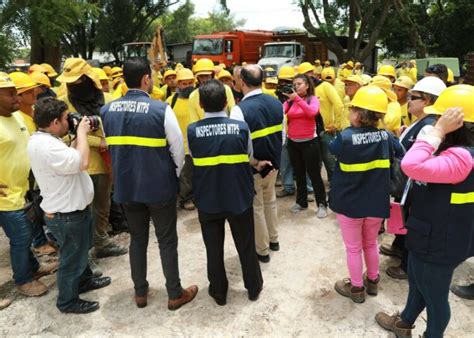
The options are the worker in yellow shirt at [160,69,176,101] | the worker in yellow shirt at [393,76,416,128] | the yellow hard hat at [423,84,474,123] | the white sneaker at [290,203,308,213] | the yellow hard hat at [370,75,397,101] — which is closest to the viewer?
the yellow hard hat at [423,84,474,123]

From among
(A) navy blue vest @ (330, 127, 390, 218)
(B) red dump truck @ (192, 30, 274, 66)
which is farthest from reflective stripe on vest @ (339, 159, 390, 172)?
(B) red dump truck @ (192, 30, 274, 66)

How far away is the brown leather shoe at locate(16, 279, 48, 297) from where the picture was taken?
3.30 m

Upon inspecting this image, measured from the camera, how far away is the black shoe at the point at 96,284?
11.1ft

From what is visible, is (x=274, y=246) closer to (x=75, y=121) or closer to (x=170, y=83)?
(x=75, y=121)

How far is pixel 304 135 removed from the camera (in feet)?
15.5

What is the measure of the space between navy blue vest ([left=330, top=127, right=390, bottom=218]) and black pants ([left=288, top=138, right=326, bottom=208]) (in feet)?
6.14

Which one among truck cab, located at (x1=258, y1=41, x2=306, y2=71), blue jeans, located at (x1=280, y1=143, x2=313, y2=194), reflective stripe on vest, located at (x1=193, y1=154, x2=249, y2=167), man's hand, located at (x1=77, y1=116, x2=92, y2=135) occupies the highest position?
truck cab, located at (x1=258, y1=41, x2=306, y2=71)

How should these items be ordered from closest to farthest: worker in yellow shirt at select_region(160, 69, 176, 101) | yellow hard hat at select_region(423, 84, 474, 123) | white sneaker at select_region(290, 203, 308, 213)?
1. yellow hard hat at select_region(423, 84, 474, 123)
2. white sneaker at select_region(290, 203, 308, 213)
3. worker in yellow shirt at select_region(160, 69, 176, 101)

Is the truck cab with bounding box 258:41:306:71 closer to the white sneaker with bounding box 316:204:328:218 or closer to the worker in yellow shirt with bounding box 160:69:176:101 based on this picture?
the worker in yellow shirt with bounding box 160:69:176:101

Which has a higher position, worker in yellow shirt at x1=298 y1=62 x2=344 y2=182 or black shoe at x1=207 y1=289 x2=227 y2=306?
worker in yellow shirt at x1=298 y1=62 x2=344 y2=182

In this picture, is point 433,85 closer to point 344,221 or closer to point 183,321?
point 344,221

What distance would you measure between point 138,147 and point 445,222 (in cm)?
203

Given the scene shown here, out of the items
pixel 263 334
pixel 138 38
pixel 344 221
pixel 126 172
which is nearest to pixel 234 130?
pixel 126 172

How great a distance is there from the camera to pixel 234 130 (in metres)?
2.75
